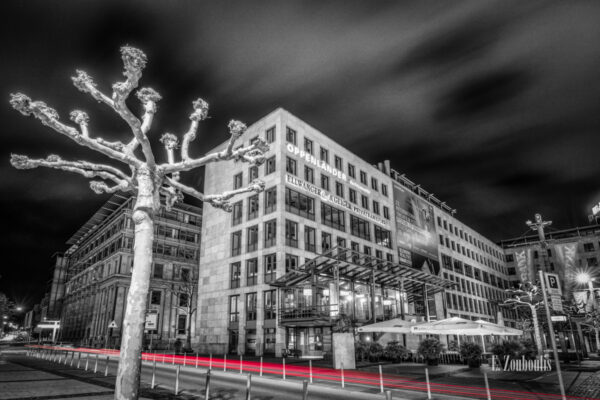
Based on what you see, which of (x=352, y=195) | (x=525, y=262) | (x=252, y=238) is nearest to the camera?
(x=525, y=262)

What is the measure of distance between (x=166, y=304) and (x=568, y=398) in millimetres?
62368

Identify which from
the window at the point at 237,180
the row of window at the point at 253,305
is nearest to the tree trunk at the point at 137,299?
the row of window at the point at 253,305

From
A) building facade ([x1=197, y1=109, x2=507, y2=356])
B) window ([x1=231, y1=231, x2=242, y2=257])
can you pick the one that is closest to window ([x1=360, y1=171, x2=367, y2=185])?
building facade ([x1=197, y1=109, x2=507, y2=356])

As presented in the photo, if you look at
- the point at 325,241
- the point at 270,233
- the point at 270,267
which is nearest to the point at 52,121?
the point at 270,267

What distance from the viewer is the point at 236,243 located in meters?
40.8

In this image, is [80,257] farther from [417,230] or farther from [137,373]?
[137,373]

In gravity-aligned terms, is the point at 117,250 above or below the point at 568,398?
above

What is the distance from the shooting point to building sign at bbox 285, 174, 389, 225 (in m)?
39.1

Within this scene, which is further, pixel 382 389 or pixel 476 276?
pixel 476 276

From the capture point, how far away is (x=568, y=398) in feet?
39.7

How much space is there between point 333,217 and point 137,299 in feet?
121

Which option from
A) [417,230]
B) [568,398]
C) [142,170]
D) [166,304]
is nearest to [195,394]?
[142,170]

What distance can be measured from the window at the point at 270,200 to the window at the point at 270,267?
4.82 m

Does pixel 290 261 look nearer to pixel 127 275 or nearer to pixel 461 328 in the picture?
pixel 461 328
